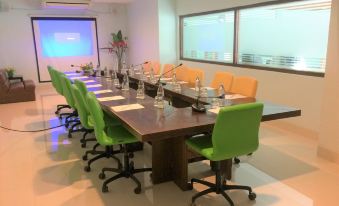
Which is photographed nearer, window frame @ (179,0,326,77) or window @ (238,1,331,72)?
window @ (238,1,331,72)

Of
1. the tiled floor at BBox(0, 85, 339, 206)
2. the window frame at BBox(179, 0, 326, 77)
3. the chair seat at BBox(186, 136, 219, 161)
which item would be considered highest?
the window frame at BBox(179, 0, 326, 77)

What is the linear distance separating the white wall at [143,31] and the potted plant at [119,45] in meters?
0.24

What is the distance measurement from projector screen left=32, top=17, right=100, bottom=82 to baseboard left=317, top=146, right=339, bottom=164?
298 inches

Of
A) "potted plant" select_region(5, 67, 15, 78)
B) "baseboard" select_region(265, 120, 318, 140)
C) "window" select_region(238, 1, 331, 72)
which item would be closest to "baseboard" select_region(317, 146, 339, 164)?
"baseboard" select_region(265, 120, 318, 140)

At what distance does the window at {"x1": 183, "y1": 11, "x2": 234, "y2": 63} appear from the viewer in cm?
607

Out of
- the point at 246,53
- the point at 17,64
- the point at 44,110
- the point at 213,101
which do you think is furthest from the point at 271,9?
the point at 17,64

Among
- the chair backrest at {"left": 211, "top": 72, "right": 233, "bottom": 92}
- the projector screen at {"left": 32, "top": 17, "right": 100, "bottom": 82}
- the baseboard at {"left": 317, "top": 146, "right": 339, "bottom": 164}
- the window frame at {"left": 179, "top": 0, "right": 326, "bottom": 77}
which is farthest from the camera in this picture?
the projector screen at {"left": 32, "top": 17, "right": 100, "bottom": 82}

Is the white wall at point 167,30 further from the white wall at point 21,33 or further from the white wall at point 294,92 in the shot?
the white wall at point 21,33

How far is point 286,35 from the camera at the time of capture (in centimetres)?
462

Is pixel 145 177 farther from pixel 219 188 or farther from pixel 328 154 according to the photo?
pixel 328 154

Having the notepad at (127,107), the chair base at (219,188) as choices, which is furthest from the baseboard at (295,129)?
the notepad at (127,107)

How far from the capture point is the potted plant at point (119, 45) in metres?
9.29

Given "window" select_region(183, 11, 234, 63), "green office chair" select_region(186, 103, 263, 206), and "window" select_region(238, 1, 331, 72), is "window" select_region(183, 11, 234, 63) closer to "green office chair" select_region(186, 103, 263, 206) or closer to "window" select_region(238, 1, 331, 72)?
"window" select_region(238, 1, 331, 72)

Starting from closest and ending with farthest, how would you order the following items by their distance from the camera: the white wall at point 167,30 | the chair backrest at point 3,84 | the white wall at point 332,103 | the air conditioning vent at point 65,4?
the white wall at point 332,103
the chair backrest at point 3,84
the white wall at point 167,30
the air conditioning vent at point 65,4
